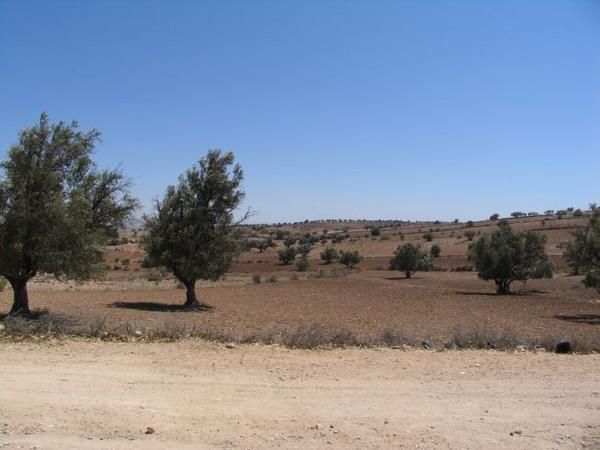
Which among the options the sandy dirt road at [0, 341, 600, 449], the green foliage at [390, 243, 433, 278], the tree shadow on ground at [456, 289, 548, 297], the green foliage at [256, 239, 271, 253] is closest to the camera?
the sandy dirt road at [0, 341, 600, 449]

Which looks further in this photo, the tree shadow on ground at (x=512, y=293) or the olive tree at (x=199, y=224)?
the tree shadow on ground at (x=512, y=293)

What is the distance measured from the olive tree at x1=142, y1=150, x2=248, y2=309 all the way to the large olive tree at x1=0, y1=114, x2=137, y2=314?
13.0m

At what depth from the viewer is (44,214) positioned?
774 inches

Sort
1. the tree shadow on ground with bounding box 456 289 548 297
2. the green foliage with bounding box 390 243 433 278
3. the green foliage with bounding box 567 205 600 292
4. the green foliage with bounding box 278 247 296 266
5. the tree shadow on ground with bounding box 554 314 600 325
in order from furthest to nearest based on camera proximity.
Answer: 1. the green foliage with bounding box 278 247 296 266
2. the green foliage with bounding box 390 243 433 278
3. the tree shadow on ground with bounding box 456 289 548 297
4. the green foliage with bounding box 567 205 600 292
5. the tree shadow on ground with bounding box 554 314 600 325

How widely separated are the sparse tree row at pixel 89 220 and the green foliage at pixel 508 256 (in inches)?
599

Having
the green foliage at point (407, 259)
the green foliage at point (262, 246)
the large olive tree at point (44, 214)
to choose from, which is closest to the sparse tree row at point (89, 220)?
the large olive tree at point (44, 214)

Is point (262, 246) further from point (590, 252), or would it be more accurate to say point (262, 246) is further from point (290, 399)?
point (290, 399)

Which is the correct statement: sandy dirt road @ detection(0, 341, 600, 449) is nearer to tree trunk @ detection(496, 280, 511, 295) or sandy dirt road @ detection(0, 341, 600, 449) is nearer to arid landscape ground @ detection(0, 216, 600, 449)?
arid landscape ground @ detection(0, 216, 600, 449)

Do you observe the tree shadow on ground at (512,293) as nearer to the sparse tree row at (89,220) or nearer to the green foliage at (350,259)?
the sparse tree row at (89,220)

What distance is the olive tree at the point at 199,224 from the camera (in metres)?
34.9

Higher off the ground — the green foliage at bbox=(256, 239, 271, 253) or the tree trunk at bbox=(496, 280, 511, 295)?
the green foliage at bbox=(256, 239, 271, 253)

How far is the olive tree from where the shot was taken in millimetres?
34875

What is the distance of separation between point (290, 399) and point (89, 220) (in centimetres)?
1620

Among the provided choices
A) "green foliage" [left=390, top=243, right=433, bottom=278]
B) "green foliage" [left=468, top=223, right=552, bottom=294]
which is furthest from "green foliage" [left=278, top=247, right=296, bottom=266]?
"green foliage" [left=468, top=223, right=552, bottom=294]
